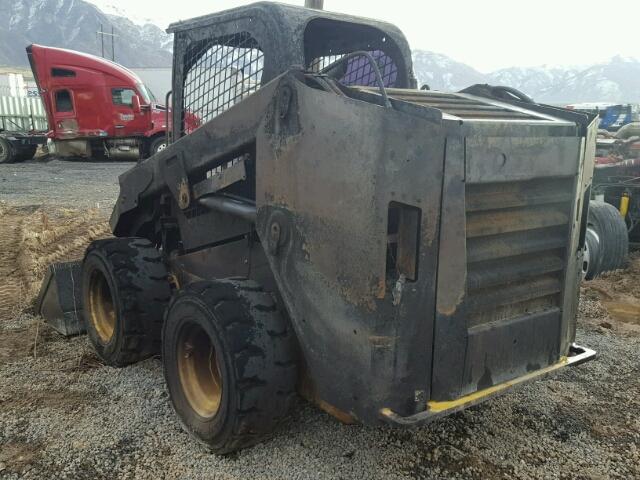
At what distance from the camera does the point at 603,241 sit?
20.1 feet

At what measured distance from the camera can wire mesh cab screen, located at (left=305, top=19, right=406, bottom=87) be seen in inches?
145

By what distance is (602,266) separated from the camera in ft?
20.5

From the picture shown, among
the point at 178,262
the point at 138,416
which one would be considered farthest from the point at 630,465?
the point at 178,262

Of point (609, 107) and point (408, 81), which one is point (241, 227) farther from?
point (609, 107)

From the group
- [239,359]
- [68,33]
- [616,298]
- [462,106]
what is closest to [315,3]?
[462,106]

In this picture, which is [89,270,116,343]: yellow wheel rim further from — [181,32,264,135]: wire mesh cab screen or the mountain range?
the mountain range

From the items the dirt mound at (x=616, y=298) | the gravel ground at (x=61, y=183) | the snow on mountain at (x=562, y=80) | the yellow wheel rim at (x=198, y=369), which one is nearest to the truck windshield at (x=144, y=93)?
the gravel ground at (x=61, y=183)

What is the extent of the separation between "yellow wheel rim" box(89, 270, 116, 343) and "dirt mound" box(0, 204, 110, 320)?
4.04 ft

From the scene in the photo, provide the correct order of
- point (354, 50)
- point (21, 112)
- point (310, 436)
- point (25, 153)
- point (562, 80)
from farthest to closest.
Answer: point (562, 80) → point (21, 112) → point (25, 153) → point (354, 50) → point (310, 436)

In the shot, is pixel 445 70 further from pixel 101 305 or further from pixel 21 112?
pixel 101 305

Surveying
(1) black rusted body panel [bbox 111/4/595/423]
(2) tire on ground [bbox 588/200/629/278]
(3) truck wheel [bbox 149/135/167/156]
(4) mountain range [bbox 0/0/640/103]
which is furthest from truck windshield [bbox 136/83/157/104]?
(4) mountain range [bbox 0/0/640/103]

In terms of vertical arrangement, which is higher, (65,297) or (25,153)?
(25,153)

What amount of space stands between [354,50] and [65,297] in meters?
2.78

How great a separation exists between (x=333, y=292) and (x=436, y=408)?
24.8 inches
